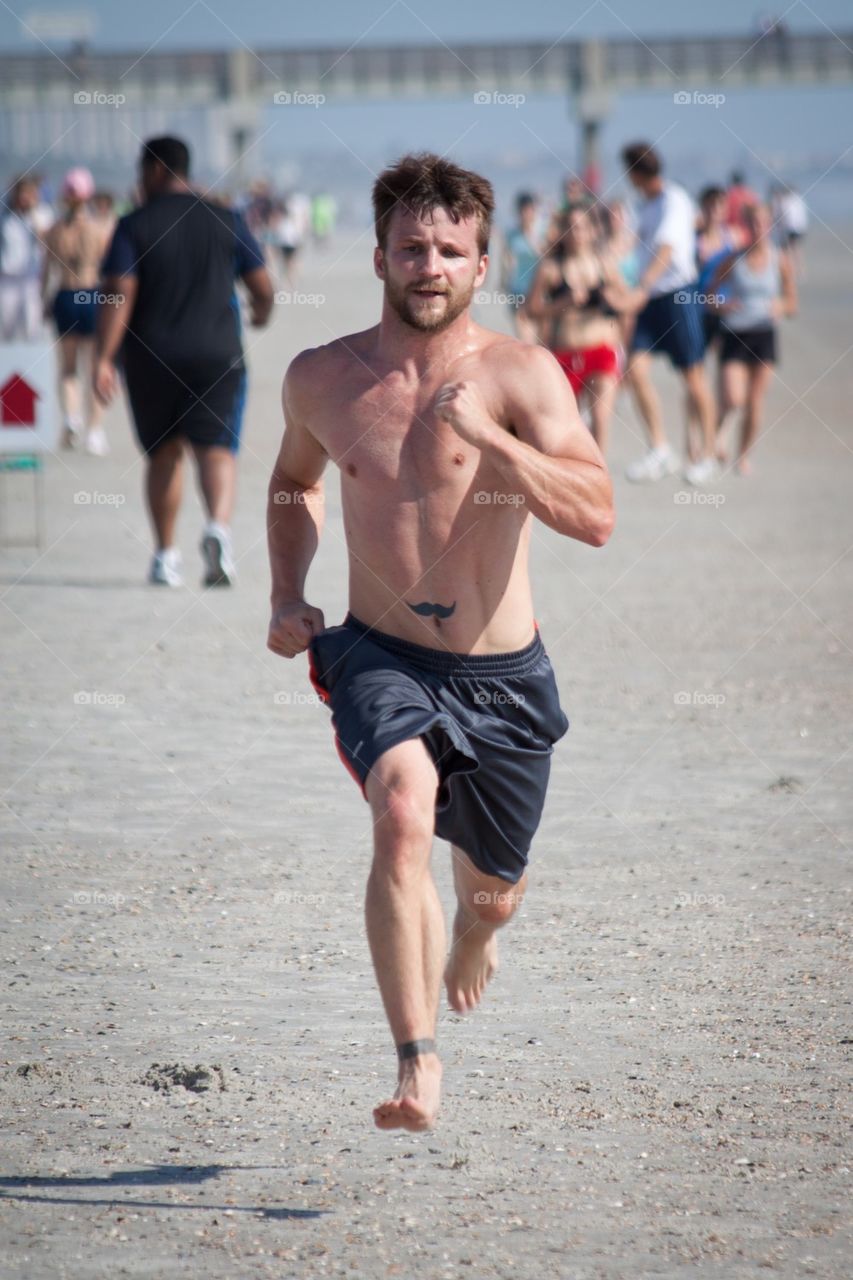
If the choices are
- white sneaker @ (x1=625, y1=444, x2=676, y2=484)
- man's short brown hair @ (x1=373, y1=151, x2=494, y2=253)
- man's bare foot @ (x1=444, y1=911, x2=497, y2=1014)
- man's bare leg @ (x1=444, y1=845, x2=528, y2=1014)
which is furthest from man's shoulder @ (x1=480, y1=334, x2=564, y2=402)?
white sneaker @ (x1=625, y1=444, x2=676, y2=484)

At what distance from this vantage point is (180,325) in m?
9.51

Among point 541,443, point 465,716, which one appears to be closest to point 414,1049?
point 465,716

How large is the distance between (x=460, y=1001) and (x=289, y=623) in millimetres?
1026

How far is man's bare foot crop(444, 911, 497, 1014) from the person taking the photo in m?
4.25

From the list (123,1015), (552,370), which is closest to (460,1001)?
(123,1015)

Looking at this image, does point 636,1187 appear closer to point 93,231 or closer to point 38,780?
point 38,780

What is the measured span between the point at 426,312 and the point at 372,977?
180 cm

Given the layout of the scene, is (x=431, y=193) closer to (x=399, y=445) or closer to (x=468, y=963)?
(x=399, y=445)

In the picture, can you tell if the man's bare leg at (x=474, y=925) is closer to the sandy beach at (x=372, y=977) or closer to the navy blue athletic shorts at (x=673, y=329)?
the sandy beach at (x=372, y=977)

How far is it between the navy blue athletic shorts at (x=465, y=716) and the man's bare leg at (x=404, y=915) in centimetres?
18

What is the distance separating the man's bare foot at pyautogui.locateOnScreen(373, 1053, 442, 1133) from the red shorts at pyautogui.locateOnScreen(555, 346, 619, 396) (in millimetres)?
9825

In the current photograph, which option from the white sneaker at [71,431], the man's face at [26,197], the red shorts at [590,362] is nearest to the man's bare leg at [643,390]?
the red shorts at [590,362]

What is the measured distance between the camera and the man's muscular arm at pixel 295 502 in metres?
4.08

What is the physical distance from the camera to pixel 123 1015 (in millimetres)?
4461
